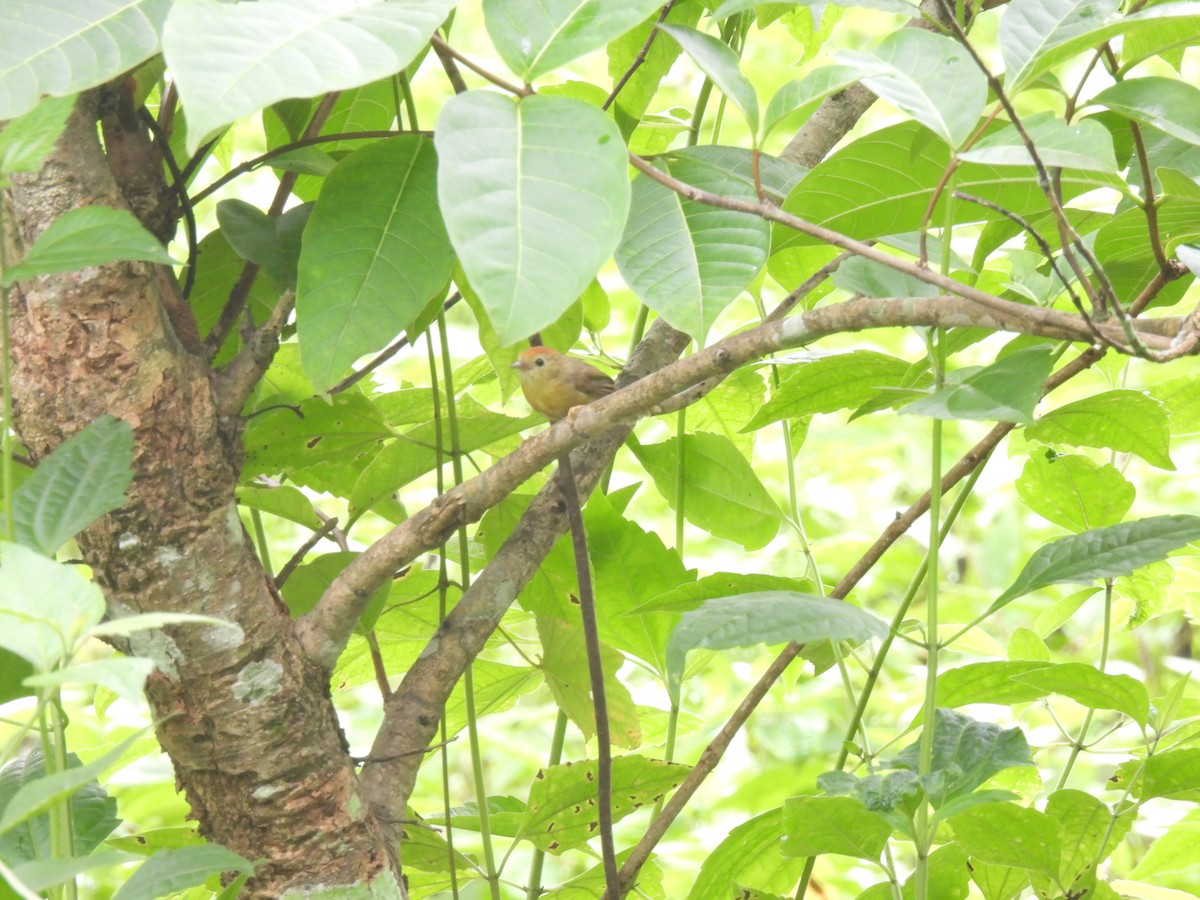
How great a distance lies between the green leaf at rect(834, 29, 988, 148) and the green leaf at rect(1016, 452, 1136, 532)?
69 centimetres

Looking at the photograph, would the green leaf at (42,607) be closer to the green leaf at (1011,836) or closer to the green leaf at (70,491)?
the green leaf at (70,491)

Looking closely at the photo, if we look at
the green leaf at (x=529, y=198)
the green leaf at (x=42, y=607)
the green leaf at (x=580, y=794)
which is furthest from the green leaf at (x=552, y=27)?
the green leaf at (x=580, y=794)

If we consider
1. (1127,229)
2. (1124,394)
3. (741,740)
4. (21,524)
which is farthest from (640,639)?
(741,740)

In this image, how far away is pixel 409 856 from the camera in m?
1.55

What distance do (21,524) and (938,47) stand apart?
0.92 m

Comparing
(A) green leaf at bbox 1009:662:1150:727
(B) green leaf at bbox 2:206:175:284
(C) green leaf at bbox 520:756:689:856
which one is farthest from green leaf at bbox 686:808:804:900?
(B) green leaf at bbox 2:206:175:284

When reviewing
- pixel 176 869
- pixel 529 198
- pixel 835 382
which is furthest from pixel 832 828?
pixel 529 198

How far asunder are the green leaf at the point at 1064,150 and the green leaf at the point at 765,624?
41 centimetres

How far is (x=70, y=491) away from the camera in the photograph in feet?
3.15

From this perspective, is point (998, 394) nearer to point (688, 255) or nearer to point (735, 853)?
point (688, 255)

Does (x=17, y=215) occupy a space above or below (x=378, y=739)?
above

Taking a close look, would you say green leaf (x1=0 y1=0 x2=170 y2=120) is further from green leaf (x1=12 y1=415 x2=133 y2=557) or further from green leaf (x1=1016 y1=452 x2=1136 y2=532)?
green leaf (x1=1016 y1=452 x2=1136 y2=532)

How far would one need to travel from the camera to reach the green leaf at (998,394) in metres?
0.95

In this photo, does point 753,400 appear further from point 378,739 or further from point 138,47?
point 138,47
